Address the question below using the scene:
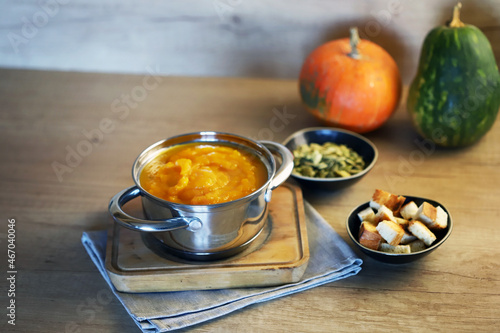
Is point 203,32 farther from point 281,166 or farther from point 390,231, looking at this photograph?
point 390,231

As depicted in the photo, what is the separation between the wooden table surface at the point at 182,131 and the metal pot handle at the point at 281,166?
17cm

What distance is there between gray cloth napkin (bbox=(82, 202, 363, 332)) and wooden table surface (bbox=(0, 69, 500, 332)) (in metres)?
0.02

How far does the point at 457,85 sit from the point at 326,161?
1.20 ft

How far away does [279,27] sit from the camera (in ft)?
5.31

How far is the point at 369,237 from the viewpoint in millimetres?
917

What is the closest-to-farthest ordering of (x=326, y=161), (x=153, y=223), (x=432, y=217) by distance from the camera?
(x=153, y=223) < (x=432, y=217) < (x=326, y=161)

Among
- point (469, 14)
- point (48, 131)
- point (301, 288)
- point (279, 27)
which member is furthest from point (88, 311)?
point (469, 14)

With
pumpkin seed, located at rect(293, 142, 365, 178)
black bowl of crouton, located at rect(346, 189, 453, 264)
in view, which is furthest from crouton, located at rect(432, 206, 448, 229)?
pumpkin seed, located at rect(293, 142, 365, 178)

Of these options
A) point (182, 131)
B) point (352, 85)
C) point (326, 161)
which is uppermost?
point (352, 85)

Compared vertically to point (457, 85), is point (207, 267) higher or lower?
lower

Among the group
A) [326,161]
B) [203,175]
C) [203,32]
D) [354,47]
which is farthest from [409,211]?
[203,32]

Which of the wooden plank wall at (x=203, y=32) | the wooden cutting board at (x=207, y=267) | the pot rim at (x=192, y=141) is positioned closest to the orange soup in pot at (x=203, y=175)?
the pot rim at (x=192, y=141)

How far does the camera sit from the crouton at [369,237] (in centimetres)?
91

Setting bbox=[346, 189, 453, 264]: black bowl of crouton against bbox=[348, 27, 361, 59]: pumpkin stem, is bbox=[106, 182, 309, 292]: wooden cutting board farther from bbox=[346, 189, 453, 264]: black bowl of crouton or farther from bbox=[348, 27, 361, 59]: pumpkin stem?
bbox=[348, 27, 361, 59]: pumpkin stem
